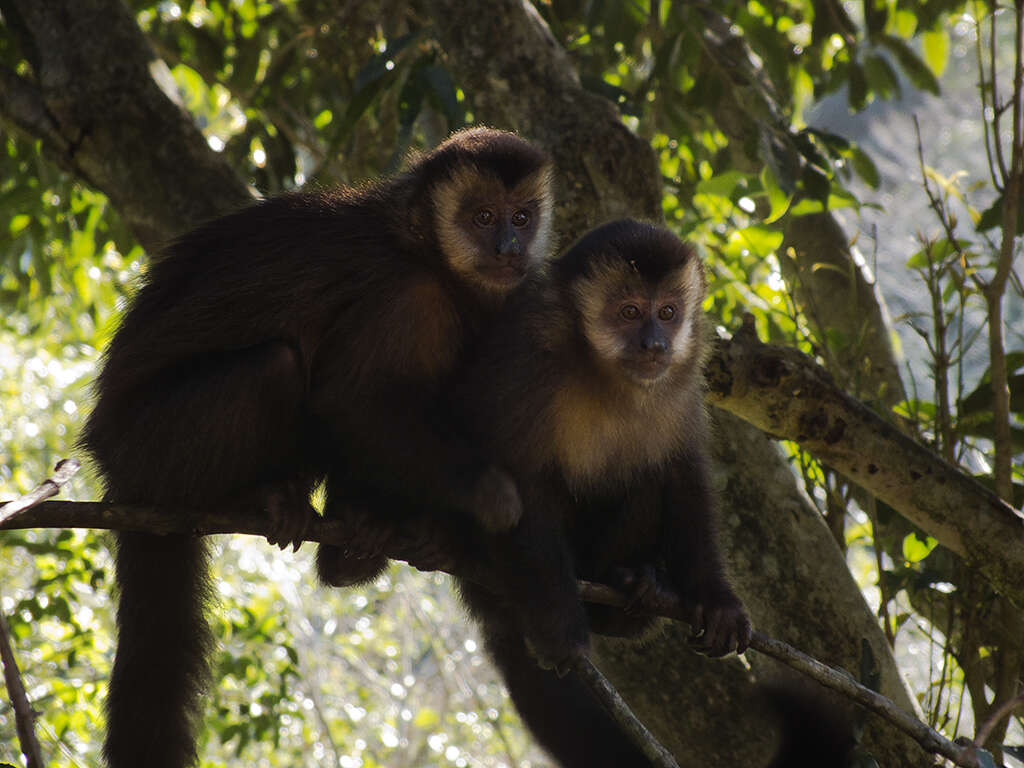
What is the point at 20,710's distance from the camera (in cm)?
168

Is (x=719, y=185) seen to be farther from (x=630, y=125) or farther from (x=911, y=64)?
(x=630, y=125)

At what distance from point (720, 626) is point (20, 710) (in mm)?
2208

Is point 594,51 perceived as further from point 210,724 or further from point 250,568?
point 250,568

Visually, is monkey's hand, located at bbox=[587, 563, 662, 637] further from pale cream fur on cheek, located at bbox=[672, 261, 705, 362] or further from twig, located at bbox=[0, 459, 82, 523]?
twig, located at bbox=[0, 459, 82, 523]

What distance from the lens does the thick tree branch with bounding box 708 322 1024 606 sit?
3.62 metres

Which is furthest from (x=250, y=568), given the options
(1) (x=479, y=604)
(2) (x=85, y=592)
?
(1) (x=479, y=604)

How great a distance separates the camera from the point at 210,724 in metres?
5.74

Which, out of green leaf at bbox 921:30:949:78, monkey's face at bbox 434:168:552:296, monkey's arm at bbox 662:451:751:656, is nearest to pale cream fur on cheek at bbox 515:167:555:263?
monkey's face at bbox 434:168:552:296

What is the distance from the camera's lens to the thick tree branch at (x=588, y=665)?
243cm

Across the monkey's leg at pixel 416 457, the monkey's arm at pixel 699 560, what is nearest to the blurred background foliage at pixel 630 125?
the monkey's arm at pixel 699 560

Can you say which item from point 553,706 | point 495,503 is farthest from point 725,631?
point 495,503

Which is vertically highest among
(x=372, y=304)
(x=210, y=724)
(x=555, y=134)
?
(x=555, y=134)

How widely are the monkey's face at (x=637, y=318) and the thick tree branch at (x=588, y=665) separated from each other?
0.76 m

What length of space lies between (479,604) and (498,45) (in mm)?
2148
